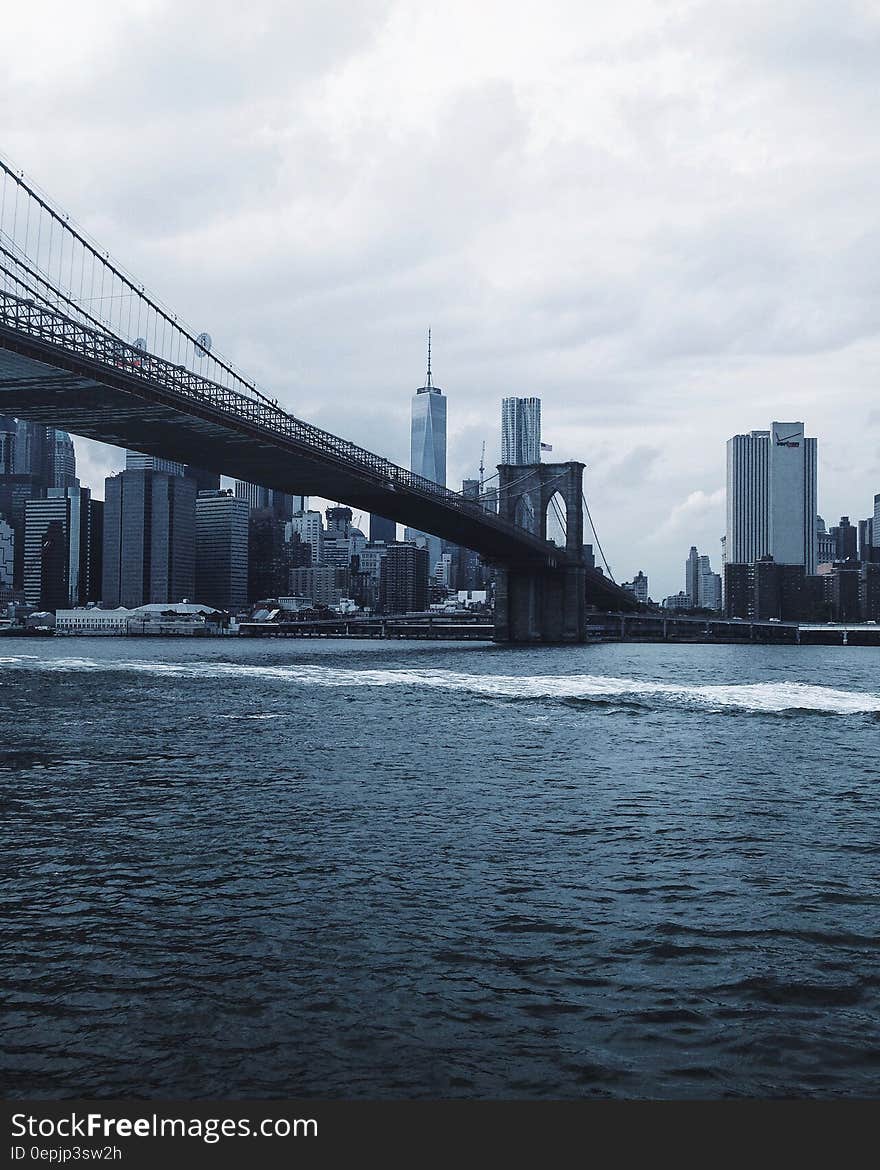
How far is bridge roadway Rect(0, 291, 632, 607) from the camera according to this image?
1726 inches

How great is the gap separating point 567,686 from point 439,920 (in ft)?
110

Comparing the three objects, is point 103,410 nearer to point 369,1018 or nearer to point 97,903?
point 97,903

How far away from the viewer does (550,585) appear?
107875 mm

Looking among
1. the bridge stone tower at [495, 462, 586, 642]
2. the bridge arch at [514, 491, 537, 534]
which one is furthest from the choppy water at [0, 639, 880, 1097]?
the bridge arch at [514, 491, 537, 534]

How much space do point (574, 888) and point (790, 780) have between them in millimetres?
9071

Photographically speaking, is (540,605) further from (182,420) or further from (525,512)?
(182,420)

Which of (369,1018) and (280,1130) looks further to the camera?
(369,1018)

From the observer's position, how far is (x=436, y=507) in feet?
259

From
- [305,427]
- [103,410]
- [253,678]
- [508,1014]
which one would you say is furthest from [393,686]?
→ [508,1014]

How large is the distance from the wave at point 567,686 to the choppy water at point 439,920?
12339 millimetres

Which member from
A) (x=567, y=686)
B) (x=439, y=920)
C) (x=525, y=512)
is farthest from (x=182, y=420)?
(x=525, y=512)

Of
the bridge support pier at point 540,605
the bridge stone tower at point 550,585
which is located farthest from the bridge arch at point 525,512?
the bridge support pier at point 540,605

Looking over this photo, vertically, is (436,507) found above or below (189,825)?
above

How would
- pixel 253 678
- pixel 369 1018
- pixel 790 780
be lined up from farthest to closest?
pixel 253 678
pixel 790 780
pixel 369 1018
